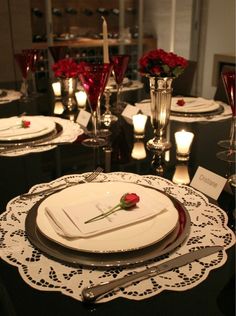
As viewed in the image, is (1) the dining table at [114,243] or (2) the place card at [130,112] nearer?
(1) the dining table at [114,243]

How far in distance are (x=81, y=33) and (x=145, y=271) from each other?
14.4 ft

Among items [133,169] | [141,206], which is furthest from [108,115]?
[141,206]

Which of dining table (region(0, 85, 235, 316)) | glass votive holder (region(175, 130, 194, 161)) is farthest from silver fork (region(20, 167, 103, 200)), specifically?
glass votive holder (region(175, 130, 194, 161))

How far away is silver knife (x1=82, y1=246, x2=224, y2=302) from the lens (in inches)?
20.6

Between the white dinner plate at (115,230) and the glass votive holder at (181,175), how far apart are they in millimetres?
157

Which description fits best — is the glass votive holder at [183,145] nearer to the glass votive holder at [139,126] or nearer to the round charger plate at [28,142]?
the glass votive holder at [139,126]

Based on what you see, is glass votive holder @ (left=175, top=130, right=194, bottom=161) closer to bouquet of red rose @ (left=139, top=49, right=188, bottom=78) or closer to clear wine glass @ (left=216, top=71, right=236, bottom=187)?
clear wine glass @ (left=216, top=71, right=236, bottom=187)

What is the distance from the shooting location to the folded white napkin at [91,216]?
0.63 meters

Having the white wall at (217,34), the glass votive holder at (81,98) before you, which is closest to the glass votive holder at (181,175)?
the glass votive holder at (81,98)

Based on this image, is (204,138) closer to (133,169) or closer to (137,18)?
(133,169)

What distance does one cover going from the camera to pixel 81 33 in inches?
181

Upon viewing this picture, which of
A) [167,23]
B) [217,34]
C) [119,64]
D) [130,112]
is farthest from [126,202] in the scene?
[167,23]

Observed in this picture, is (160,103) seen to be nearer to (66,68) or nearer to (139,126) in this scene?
(139,126)

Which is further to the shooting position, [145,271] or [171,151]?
[171,151]
